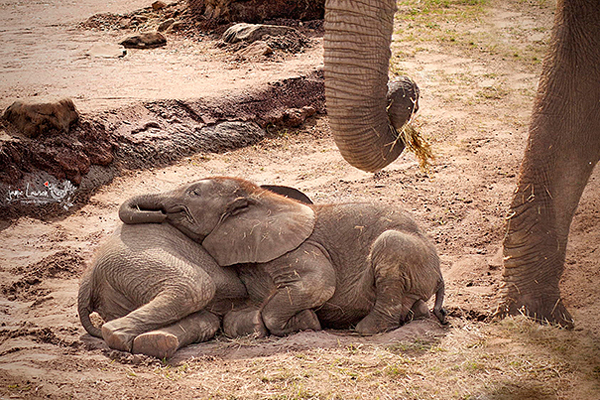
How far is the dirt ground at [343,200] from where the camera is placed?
3.82 m

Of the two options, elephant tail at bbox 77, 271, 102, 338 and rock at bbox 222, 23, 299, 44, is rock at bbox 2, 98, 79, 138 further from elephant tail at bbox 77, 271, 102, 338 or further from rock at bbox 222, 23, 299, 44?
rock at bbox 222, 23, 299, 44

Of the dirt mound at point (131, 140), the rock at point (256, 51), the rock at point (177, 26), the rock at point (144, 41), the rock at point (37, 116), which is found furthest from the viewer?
the rock at point (177, 26)

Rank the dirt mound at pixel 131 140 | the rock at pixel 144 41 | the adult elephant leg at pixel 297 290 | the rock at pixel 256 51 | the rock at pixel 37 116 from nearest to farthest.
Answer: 1. the adult elephant leg at pixel 297 290
2. the dirt mound at pixel 131 140
3. the rock at pixel 37 116
4. the rock at pixel 256 51
5. the rock at pixel 144 41

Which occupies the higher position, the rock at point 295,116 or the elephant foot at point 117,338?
the elephant foot at point 117,338

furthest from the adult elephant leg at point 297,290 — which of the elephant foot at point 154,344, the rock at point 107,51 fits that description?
the rock at point 107,51

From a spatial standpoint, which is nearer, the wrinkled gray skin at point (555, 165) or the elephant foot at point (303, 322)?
the elephant foot at point (303, 322)

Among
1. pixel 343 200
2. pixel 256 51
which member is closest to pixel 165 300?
pixel 343 200

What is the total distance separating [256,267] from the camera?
4.88m

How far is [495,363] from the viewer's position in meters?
3.98

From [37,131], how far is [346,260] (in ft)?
11.6

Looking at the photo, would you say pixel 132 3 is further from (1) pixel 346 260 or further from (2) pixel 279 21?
(1) pixel 346 260

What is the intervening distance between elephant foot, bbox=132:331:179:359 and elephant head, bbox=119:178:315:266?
763mm

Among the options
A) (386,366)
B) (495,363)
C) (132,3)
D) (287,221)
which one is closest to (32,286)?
(287,221)

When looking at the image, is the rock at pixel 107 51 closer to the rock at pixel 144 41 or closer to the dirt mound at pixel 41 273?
the rock at pixel 144 41
